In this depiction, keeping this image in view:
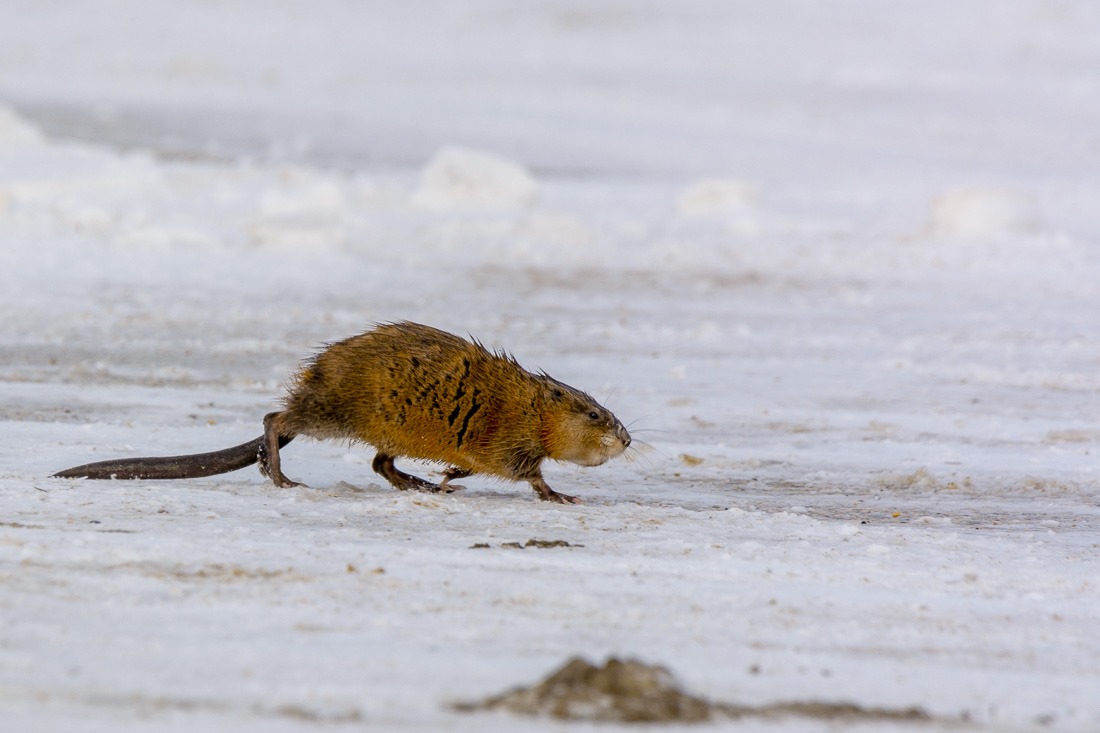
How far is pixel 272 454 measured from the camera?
5.68 m

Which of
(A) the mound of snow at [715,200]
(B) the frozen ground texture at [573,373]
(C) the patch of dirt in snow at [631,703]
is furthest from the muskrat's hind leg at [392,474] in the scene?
(A) the mound of snow at [715,200]

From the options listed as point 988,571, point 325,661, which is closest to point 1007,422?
point 988,571

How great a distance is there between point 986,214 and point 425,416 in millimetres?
8812

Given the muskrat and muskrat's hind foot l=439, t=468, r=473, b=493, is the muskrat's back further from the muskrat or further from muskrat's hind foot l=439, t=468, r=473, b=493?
muskrat's hind foot l=439, t=468, r=473, b=493

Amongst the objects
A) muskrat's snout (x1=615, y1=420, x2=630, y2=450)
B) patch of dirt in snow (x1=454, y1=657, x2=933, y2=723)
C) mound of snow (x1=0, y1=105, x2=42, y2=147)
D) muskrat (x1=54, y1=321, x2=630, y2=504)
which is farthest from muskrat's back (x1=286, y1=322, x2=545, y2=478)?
mound of snow (x1=0, y1=105, x2=42, y2=147)

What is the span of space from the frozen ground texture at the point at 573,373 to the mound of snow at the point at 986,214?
3cm

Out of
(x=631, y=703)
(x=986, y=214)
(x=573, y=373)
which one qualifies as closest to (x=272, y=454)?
(x=631, y=703)

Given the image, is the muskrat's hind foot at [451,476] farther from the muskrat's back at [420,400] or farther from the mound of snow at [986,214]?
the mound of snow at [986,214]

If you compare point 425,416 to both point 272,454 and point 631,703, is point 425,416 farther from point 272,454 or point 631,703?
point 631,703

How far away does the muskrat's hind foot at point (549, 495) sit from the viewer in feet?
18.9

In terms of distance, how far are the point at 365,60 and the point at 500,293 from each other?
14516 millimetres

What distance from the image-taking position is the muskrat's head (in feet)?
19.2

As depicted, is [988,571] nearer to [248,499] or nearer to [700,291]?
[248,499]

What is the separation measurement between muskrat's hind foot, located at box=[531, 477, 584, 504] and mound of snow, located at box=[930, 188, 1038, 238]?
26.9 feet
